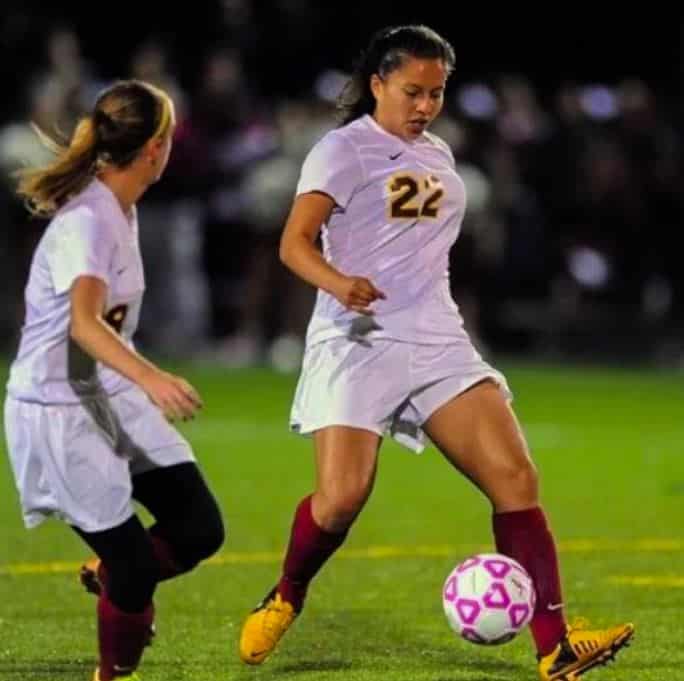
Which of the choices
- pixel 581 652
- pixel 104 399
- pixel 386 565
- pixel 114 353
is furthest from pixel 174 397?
pixel 386 565

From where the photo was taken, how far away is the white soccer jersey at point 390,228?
780 centimetres

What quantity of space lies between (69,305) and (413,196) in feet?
4.20

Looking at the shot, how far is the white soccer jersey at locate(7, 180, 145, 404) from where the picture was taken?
721 centimetres

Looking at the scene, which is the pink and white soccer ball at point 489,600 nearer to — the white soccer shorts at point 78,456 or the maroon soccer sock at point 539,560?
the maroon soccer sock at point 539,560

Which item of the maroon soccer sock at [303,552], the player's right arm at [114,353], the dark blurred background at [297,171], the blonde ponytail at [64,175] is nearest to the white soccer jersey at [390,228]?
the maroon soccer sock at [303,552]

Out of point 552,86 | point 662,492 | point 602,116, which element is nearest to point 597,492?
point 662,492

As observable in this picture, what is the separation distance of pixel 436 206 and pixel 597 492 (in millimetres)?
5552

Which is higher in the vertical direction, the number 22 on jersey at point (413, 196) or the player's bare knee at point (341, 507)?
the number 22 on jersey at point (413, 196)

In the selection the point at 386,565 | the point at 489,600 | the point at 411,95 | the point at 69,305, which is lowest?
the point at 386,565

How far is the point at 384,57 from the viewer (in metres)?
7.88

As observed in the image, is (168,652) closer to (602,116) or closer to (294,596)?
(294,596)

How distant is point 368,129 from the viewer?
7.92 m

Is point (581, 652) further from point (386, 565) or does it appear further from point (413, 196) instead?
point (386, 565)

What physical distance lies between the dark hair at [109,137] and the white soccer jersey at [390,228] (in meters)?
0.60
